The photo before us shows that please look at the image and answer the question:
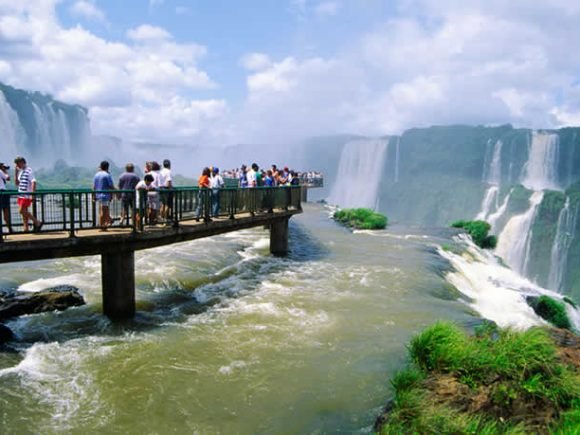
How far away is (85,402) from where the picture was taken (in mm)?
6926

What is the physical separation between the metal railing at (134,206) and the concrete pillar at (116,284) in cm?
73

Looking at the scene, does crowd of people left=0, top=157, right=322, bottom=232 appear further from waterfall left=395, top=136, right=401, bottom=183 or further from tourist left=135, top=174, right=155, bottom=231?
waterfall left=395, top=136, right=401, bottom=183

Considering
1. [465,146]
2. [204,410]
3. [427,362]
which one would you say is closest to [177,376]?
[204,410]

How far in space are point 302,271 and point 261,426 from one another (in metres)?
10.0

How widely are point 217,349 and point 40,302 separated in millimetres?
4751

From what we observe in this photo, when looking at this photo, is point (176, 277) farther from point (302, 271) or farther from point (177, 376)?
point (177, 376)

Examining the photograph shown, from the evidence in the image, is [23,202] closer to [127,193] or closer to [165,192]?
[127,193]

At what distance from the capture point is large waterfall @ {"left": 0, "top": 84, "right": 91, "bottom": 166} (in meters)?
81.6

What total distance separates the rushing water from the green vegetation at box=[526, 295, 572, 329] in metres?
3.63

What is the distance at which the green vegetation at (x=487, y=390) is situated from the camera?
564 centimetres

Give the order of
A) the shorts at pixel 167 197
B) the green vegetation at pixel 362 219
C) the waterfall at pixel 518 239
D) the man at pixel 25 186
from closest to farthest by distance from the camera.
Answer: the man at pixel 25 186 < the shorts at pixel 167 197 < the green vegetation at pixel 362 219 < the waterfall at pixel 518 239

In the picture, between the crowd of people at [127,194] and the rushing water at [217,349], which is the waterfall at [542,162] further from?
the crowd of people at [127,194]

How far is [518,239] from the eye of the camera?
2019 inches

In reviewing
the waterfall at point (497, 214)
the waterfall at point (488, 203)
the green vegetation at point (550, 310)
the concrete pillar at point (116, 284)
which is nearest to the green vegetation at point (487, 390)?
the concrete pillar at point (116, 284)
